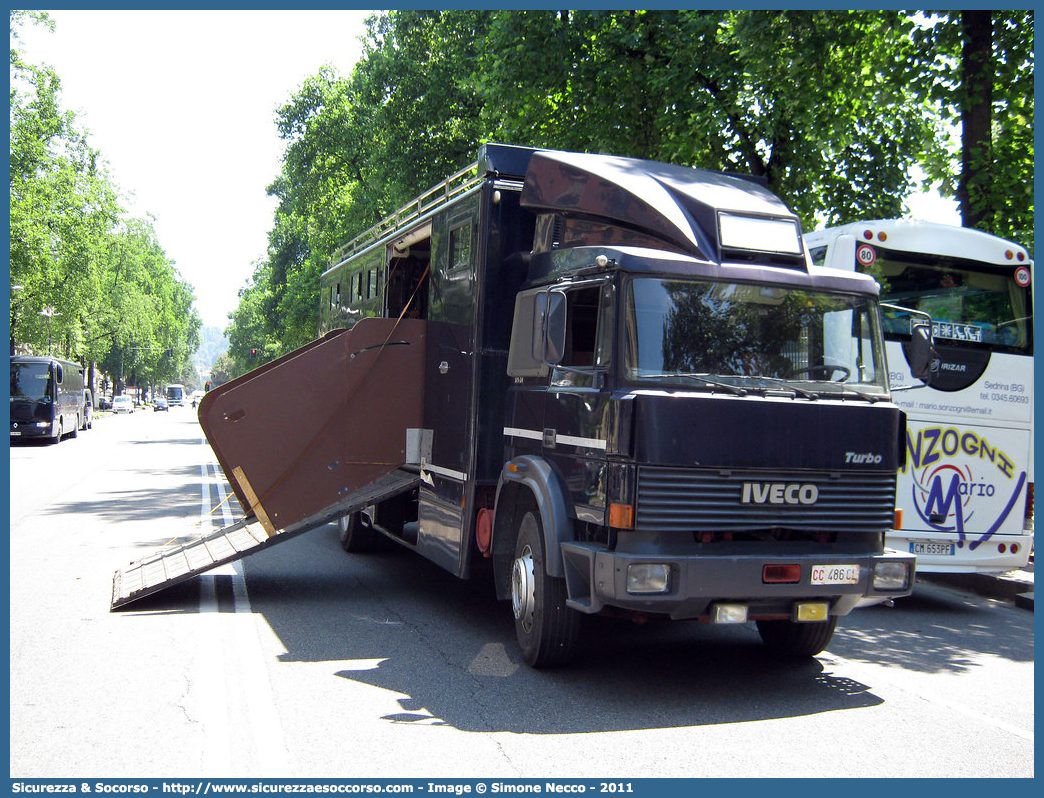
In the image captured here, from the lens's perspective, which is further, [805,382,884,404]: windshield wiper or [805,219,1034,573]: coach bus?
[805,219,1034,573]: coach bus

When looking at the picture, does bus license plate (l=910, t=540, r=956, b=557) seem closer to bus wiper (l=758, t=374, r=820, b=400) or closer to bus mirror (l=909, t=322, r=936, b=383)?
bus mirror (l=909, t=322, r=936, b=383)

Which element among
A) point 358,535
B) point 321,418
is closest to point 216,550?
point 321,418

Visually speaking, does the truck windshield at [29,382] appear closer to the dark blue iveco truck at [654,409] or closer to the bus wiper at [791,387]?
the dark blue iveco truck at [654,409]

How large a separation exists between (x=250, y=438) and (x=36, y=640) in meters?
2.35

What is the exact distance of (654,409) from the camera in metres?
5.55

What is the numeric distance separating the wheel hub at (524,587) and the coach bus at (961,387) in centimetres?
429

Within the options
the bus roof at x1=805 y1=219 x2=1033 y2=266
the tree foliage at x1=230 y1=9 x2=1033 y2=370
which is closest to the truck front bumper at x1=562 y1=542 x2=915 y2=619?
the bus roof at x1=805 y1=219 x2=1033 y2=266

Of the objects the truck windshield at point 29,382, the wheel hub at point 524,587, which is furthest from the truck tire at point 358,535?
the truck windshield at point 29,382

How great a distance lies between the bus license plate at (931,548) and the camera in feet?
30.1

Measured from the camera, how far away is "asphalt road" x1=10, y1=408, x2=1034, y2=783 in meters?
4.76

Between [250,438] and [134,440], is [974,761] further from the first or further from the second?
[134,440]

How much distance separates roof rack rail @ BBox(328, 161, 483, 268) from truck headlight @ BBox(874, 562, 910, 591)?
12.8 feet
